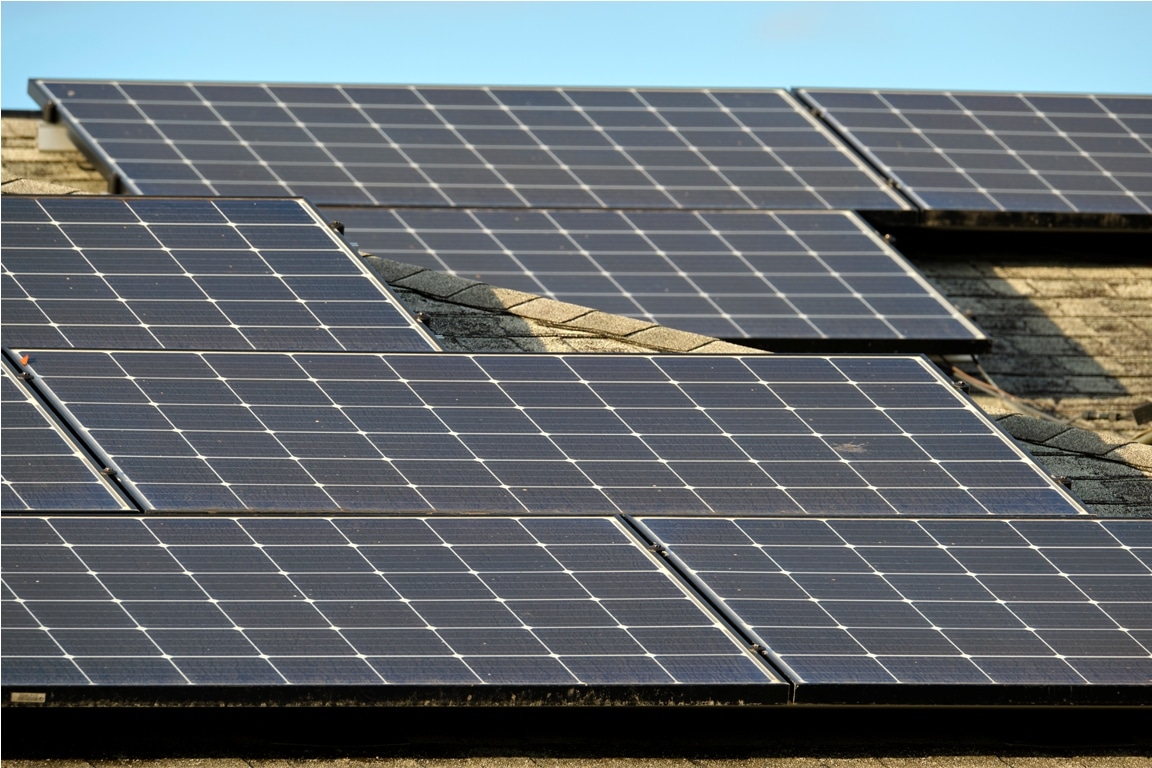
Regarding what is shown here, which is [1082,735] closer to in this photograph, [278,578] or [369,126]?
[278,578]

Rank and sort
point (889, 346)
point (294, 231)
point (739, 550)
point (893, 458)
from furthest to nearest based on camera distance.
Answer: point (889, 346) < point (294, 231) < point (893, 458) < point (739, 550)

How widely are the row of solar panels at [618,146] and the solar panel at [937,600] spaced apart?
10.9 m

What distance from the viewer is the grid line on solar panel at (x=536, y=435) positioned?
15.2m

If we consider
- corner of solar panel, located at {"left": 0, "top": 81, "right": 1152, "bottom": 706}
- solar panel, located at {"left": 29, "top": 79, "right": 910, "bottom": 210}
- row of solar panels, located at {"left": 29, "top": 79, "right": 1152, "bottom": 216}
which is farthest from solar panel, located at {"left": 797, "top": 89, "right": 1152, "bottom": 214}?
corner of solar panel, located at {"left": 0, "top": 81, "right": 1152, "bottom": 706}

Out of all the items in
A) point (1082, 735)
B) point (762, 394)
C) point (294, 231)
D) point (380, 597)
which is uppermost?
point (294, 231)

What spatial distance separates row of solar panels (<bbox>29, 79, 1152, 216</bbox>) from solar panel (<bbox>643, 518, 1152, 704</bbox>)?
10.9m

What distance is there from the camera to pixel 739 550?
47.6 feet

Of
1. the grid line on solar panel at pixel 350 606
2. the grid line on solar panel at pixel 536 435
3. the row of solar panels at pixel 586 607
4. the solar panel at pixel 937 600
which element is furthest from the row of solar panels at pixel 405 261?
the solar panel at pixel 937 600

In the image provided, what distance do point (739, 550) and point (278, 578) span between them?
3114mm

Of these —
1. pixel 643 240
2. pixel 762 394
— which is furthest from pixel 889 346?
pixel 762 394

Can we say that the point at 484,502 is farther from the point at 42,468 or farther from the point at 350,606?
the point at 42,468

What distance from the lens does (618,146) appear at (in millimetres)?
27016

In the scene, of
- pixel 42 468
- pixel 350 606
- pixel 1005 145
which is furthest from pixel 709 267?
pixel 350 606

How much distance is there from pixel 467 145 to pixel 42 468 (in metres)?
12.7
